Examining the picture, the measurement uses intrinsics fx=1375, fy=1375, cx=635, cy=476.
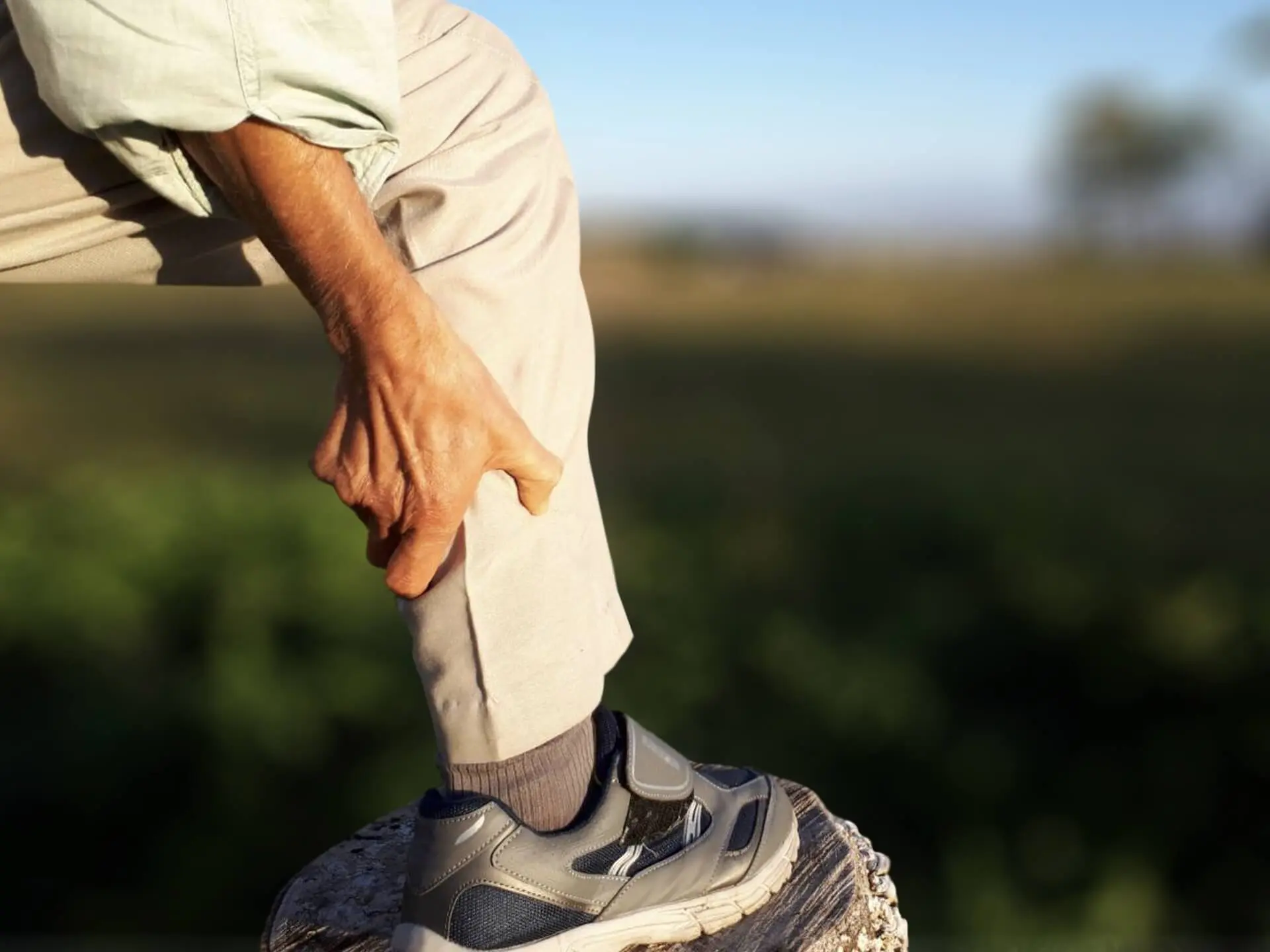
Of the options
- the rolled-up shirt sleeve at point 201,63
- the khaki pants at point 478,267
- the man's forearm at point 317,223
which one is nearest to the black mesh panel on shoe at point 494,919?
the khaki pants at point 478,267

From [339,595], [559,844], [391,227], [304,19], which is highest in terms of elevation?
[304,19]

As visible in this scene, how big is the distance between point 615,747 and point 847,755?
9.03ft

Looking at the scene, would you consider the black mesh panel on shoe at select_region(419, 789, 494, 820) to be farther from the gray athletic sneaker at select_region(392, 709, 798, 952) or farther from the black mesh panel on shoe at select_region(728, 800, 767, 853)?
the black mesh panel on shoe at select_region(728, 800, 767, 853)

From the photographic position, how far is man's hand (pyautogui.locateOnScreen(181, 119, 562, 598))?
717 millimetres

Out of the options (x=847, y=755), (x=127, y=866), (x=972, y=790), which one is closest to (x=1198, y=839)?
(x=972, y=790)

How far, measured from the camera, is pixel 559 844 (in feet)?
3.04

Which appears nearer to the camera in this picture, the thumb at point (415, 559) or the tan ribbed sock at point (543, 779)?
the thumb at point (415, 559)

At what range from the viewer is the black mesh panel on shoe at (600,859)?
936mm

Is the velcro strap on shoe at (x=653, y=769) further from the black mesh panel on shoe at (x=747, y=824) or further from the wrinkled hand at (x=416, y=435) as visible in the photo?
the wrinkled hand at (x=416, y=435)

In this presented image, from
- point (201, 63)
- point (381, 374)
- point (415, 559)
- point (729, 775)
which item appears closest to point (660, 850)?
point (729, 775)

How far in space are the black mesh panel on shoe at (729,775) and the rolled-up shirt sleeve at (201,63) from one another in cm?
63

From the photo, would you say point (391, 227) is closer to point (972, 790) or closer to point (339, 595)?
point (339, 595)

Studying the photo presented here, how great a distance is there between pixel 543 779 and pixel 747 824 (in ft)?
0.72

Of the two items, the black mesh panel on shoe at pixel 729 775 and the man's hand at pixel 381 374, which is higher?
the man's hand at pixel 381 374
